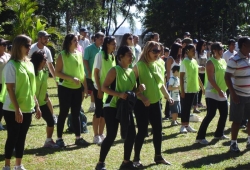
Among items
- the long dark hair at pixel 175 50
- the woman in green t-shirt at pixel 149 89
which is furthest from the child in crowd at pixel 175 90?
the woman in green t-shirt at pixel 149 89

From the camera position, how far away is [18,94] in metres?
6.39

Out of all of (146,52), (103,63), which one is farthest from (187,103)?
(146,52)

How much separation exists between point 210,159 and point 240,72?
5.03 feet

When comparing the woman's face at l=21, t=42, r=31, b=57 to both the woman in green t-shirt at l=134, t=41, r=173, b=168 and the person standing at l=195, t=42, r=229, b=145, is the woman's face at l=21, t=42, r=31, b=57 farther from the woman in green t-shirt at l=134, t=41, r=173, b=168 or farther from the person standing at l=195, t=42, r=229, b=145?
the person standing at l=195, t=42, r=229, b=145

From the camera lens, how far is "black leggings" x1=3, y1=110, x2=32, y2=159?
254 inches

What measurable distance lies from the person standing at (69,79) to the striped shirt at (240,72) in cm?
258

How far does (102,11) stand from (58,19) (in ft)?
16.0

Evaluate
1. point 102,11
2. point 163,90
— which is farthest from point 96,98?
point 102,11

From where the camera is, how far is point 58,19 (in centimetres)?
3347

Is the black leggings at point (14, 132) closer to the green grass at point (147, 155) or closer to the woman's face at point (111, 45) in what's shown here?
the green grass at point (147, 155)

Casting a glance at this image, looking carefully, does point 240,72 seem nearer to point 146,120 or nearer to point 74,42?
point 146,120

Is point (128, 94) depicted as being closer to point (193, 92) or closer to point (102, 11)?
point (193, 92)

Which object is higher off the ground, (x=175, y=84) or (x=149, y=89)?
(x=149, y=89)

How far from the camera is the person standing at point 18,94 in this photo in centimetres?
629
